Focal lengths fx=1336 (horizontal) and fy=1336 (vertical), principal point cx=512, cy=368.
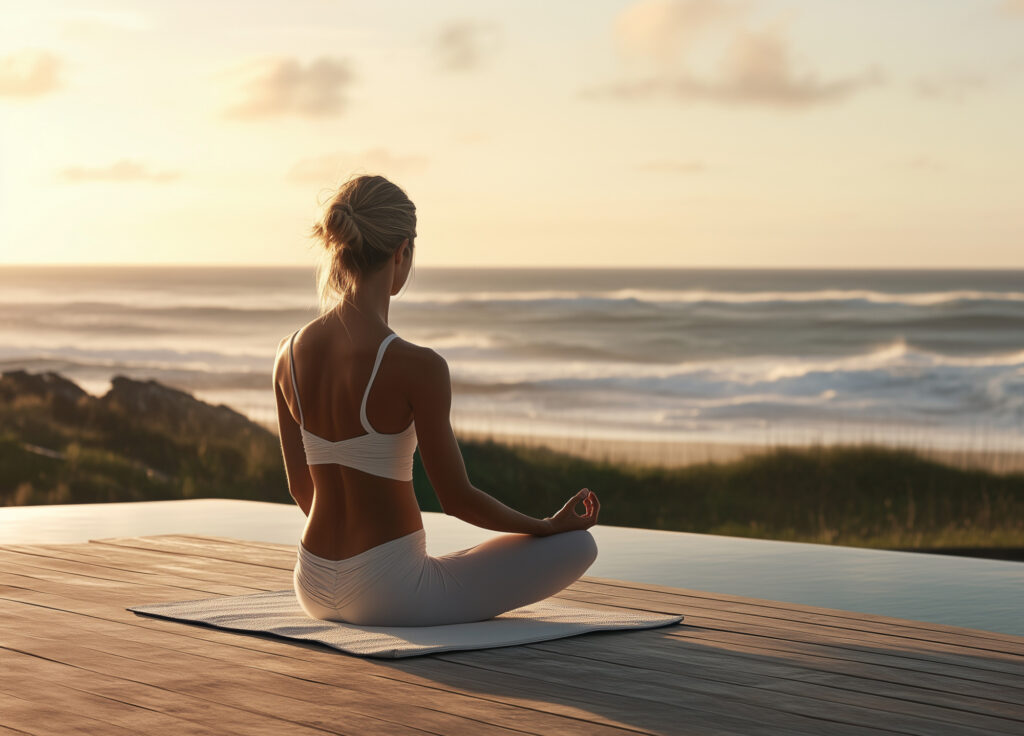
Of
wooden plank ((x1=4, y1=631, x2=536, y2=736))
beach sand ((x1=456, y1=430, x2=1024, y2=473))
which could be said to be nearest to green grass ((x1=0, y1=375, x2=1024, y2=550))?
beach sand ((x1=456, y1=430, x2=1024, y2=473))

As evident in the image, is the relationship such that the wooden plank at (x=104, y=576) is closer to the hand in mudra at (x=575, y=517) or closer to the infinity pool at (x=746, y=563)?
the infinity pool at (x=746, y=563)

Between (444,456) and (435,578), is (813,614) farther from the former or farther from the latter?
(444,456)

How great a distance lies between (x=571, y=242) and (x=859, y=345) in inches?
274

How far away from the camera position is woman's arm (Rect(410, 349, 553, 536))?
2.79 metres

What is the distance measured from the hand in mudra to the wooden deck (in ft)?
0.82

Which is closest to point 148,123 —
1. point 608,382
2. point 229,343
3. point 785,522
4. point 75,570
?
point 229,343

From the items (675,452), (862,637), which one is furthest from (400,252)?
(675,452)

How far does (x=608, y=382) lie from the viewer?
2153 cm

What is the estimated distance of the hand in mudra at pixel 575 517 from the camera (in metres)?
2.94

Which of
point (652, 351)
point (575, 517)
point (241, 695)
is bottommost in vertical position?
point (241, 695)

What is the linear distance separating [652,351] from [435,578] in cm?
2150

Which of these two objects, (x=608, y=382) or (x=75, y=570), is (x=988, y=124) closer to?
(x=608, y=382)

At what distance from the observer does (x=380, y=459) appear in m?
2.86

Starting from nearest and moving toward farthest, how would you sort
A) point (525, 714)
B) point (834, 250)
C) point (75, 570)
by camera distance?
point (525, 714)
point (75, 570)
point (834, 250)
